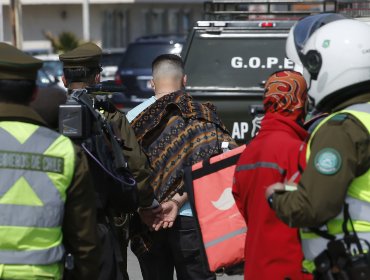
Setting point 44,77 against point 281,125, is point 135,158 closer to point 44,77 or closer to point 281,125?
point 281,125

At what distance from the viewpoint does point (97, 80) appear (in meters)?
5.71

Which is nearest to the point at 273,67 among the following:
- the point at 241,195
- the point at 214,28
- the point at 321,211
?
the point at 214,28

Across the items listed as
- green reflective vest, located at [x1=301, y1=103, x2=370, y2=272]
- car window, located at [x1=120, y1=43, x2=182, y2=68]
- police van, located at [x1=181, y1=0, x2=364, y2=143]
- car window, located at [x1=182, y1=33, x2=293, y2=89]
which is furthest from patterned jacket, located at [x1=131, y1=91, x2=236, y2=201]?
car window, located at [x1=120, y1=43, x2=182, y2=68]

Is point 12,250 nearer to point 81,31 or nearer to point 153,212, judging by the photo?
point 153,212

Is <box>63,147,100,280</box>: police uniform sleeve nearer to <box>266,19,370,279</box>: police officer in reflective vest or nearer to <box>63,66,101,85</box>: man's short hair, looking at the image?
<box>266,19,370,279</box>: police officer in reflective vest

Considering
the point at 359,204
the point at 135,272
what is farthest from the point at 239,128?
the point at 359,204

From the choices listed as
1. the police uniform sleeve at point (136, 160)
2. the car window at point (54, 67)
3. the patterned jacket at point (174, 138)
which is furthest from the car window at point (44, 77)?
the police uniform sleeve at point (136, 160)

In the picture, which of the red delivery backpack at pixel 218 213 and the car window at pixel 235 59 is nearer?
the red delivery backpack at pixel 218 213

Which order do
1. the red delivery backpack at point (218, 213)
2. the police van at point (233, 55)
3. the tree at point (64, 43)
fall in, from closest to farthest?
the red delivery backpack at point (218, 213), the police van at point (233, 55), the tree at point (64, 43)

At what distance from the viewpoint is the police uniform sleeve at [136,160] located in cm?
528

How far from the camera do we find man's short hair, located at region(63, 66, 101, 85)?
18.2 feet

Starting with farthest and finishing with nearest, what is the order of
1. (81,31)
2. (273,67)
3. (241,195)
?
(81,31)
(273,67)
(241,195)

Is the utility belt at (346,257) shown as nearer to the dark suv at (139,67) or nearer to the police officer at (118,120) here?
the police officer at (118,120)

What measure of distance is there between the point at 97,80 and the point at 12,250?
227 cm
